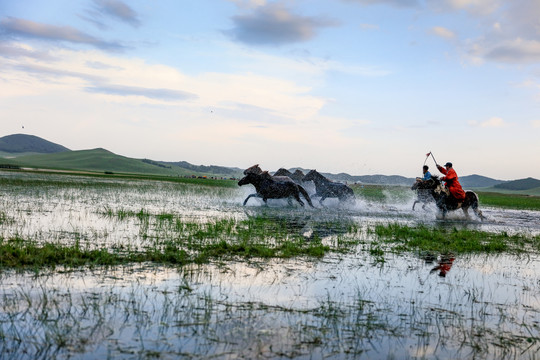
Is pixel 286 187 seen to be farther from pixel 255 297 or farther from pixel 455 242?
pixel 255 297

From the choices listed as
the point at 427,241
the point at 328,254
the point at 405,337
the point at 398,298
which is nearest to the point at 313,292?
the point at 398,298

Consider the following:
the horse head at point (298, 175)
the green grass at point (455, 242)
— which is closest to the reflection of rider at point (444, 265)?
the green grass at point (455, 242)

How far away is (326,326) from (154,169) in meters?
163

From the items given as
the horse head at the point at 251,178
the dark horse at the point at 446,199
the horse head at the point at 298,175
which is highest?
the horse head at the point at 298,175

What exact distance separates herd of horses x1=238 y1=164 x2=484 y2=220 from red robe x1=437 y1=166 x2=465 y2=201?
0.30 m

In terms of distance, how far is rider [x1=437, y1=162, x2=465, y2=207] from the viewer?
19.6 metres

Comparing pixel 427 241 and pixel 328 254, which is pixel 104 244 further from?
pixel 427 241

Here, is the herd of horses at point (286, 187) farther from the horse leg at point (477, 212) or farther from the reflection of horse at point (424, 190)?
the horse leg at point (477, 212)

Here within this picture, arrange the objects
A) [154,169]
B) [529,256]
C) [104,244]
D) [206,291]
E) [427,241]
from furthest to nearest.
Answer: [154,169], [427,241], [529,256], [104,244], [206,291]

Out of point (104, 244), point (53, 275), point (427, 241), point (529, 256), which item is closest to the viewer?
point (53, 275)

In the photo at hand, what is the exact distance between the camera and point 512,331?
5039mm

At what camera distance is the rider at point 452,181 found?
19641 millimetres

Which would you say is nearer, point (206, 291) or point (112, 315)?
point (112, 315)

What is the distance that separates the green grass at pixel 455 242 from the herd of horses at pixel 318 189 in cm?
606
